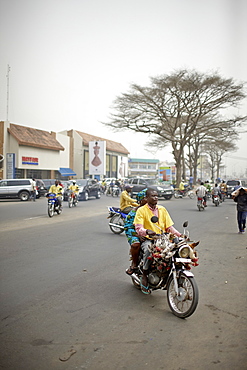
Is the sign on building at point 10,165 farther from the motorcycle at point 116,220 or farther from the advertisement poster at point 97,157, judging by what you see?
the motorcycle at point 116,220

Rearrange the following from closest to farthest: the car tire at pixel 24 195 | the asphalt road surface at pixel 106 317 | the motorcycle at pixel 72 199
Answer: the asphalt road surface at pixel 106 317 → the motorcycle at pixel 72 199 → the car tire at pixel 24 195

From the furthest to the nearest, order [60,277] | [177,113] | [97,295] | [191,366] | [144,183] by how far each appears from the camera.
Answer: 1. [177,113]
2. [144,183]
3. [60,277]
4. [97,295]
5. [191,366]

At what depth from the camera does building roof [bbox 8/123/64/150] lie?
1631 inches

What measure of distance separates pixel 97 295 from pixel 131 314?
0.87 m

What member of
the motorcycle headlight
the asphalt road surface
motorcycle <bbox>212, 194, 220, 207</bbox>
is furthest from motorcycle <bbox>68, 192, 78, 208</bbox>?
the motorcycle headlight

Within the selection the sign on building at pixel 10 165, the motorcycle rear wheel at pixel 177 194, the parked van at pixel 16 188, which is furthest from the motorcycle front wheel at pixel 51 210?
the sign on building at pixel 10 165

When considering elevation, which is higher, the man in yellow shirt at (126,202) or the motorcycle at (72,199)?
the man in yellow shirt at (126,202)

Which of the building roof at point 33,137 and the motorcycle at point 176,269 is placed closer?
the motorcycle at point 176,269

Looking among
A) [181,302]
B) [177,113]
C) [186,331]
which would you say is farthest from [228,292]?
[177,113]

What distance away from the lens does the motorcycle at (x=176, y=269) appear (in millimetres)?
4312

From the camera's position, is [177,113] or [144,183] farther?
[177,113]

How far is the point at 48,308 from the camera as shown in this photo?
4.61 metres

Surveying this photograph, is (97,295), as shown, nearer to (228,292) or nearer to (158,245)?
(158,245)

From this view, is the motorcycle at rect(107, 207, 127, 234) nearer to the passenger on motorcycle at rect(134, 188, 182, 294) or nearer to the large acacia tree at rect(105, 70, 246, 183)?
the passenger on motorcycle at rect(134, 188, 182, 294)
